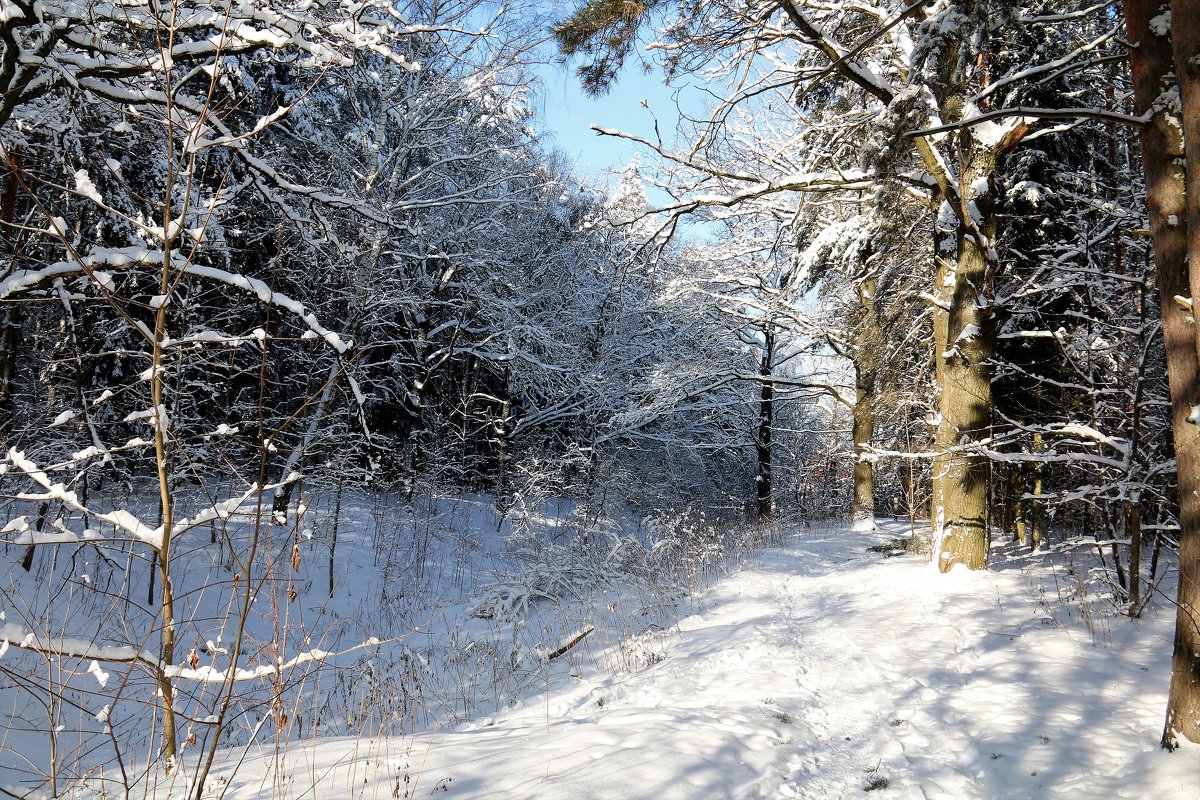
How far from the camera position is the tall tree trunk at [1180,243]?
309 cm

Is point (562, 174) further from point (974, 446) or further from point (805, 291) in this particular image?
point (974, 446)

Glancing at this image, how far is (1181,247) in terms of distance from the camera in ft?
11.5

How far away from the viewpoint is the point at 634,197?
22.9m

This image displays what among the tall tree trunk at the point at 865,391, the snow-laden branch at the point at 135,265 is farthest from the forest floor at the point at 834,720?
the tall tree trunk at the point at 865,391

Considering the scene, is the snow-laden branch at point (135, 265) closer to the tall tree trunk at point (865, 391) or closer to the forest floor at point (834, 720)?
the forest floor at point (834, 720)

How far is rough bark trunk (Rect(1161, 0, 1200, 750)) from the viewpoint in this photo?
309 centimetres

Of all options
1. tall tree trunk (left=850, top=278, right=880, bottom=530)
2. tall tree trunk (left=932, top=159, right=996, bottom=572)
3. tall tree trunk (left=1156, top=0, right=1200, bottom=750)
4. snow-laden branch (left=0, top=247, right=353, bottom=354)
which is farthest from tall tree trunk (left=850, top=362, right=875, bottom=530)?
snow-laden branch (left=0, top=247, right=353, bottom=354)

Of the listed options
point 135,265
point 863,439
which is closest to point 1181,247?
point 135,265

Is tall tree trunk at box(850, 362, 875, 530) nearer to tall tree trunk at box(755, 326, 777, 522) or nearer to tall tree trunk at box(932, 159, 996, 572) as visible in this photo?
tall tree trunk at box(755, 326, 777, 522)

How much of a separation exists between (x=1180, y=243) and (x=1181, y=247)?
24 mm

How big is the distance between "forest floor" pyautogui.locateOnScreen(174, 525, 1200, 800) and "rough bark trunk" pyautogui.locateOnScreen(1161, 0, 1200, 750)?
38cm

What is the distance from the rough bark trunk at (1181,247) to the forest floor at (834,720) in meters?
0.38

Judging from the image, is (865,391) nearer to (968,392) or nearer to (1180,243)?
(968,392)

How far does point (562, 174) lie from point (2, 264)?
16.2m
